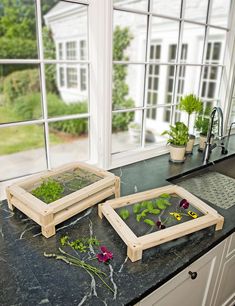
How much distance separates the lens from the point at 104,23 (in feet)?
4.41

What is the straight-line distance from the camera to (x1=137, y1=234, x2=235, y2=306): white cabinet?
934 mm

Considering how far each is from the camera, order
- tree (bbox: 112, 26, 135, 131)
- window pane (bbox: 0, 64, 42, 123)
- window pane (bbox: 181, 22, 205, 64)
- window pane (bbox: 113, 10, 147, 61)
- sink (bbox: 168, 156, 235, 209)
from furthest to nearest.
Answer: window pane (bbox: 0, 64, 42, 123), tree (bbox: 112, 26, 135, 131), window pane (bbox: 113, 10, 147, 61), window pane (bbox: 181, 22, 205, 64), sink (bbox: 168, 156, 235, 209)

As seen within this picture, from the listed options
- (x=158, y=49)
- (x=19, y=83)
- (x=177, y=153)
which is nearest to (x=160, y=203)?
(x=177, y=153)

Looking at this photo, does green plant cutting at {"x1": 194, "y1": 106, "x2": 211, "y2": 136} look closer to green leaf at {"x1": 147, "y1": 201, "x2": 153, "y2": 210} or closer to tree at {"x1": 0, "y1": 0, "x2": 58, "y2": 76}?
green leaf at {"x1": 147, "y1": 201, "x2": 153, "y2": 210}

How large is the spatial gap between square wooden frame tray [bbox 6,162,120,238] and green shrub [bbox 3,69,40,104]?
8133mm

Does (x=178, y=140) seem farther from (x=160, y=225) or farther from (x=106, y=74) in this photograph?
(x=160, y=225)


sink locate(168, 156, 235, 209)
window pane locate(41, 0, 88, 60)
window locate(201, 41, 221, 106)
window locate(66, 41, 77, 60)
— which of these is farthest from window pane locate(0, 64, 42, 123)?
sink locate(168, 156, 235, 209)

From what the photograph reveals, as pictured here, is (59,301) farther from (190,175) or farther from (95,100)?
(190,175)

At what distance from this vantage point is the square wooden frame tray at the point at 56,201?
101 cm

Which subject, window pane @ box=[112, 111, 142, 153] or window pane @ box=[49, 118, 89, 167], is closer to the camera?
window pane @ box=[112, 111, 142, 153]

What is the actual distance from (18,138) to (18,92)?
81.7 inches

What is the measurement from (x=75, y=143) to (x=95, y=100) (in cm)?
620

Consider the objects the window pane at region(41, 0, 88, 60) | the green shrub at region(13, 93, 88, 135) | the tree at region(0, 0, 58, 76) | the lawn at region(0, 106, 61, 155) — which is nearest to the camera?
the window pane at region(41, 0, 88, 60)

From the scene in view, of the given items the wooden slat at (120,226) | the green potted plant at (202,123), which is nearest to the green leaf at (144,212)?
the wooden slat at (120,226)
